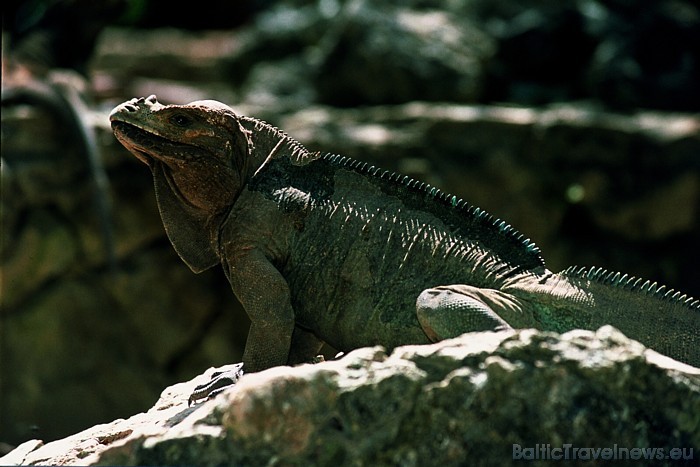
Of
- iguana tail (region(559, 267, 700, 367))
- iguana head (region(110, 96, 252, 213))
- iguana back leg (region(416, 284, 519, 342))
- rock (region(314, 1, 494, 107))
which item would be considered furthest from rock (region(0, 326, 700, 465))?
rock (region(314, 1, 494, 107))

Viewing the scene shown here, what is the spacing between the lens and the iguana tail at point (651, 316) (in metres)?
3.74

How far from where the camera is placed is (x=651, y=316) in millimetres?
3758

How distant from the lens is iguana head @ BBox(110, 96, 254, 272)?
4.06m

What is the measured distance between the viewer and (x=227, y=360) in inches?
429

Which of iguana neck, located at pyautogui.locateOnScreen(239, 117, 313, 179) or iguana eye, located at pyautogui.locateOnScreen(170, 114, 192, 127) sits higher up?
iguana eye, located at pyautogui.locateOnScreen(170, 114, 192, 127)

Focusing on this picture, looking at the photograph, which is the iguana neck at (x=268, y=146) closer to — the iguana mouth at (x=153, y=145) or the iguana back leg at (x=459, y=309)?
the iguana mouth at (x=153, y=145)

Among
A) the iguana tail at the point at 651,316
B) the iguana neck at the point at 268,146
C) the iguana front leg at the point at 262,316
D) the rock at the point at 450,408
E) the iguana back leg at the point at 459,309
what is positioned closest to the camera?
the rock at the point at 450,408

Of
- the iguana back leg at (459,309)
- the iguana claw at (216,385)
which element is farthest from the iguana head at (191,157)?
the iguana back leg at (459,309)

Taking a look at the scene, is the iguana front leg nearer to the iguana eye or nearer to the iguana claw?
the iguana claw

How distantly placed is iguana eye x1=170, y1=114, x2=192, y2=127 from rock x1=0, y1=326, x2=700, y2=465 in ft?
4.72

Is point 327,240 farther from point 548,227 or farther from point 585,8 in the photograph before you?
point 585,8

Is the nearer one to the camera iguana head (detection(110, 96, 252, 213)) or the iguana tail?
the iguana tail

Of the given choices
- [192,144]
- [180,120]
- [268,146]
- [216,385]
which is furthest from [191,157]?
[216,385]

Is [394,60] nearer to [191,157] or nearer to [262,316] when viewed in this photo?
[191,157]
